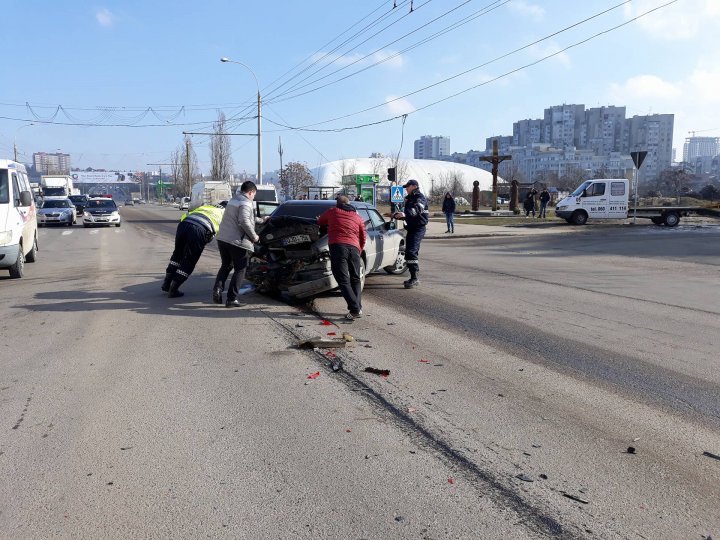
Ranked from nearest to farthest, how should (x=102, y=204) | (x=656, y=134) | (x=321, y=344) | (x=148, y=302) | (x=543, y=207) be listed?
1. (x=321, y=344)
2. (x=148, y=302)
3. (x=102, y=204)
4. (x=543, y=207)
5. (x=656, y=134)

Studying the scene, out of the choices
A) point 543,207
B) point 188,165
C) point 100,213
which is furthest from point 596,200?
point 188,165

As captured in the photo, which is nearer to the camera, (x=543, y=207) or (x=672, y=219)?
(x=672, y=219)

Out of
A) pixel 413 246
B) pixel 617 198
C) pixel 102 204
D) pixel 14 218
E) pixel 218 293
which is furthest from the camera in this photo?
pixel 102 204

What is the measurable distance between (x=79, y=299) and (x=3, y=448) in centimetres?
593

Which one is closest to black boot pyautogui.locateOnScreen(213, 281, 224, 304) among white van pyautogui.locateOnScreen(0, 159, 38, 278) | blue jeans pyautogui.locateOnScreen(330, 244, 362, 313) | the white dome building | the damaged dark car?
the damaged dark car

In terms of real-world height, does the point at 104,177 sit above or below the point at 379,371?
above

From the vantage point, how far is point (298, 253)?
9445 millimetres

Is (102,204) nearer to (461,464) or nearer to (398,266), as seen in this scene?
(398,266)

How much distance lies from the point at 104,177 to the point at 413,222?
548ft

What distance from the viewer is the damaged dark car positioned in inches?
351

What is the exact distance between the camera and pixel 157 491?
11.4ft

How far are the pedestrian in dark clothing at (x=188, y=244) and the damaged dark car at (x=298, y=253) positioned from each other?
828 mm

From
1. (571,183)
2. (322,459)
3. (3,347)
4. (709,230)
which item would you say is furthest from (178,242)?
(571,183)

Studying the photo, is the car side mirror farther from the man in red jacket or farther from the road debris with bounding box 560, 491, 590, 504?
the road debris with bounding box 560, 491, 590, 504
